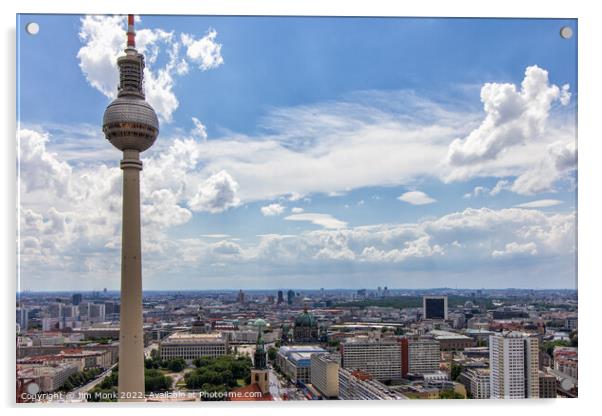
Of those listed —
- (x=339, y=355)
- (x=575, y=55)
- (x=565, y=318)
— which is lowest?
(x=339, y=355)

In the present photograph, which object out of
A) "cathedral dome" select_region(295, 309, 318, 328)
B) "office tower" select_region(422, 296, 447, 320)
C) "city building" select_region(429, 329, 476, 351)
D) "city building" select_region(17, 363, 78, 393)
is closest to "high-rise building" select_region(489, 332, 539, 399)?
"city building" select_region(429, 329, 476, 351)

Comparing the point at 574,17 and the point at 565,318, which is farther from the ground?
the point at 574,17

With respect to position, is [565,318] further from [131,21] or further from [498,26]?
[131,21]

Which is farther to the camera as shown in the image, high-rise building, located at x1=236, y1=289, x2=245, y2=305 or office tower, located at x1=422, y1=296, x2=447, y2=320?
office tower, located at x1=422, y1=296, x2=447, y2=320

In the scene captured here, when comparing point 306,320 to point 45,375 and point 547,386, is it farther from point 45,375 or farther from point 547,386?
point 45,375

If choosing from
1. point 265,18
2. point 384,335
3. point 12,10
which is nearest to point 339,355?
point 384,335

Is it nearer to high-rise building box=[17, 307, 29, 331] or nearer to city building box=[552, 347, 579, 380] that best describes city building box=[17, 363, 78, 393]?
high-rise building box=[17, 307, 29, 331]

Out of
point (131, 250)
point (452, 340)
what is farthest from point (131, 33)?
point (452, 340)
